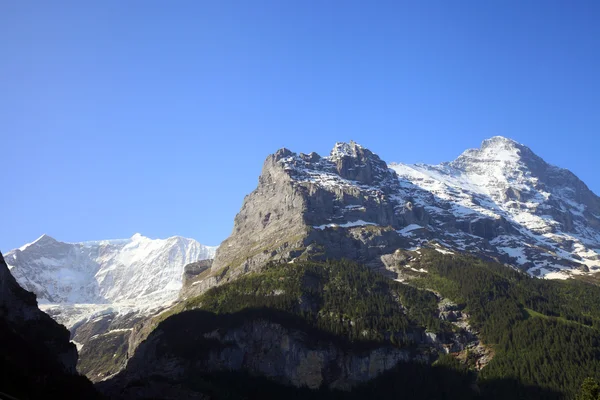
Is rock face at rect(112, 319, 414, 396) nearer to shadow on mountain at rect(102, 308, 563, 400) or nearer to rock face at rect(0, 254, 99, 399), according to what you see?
shadow on mountain at rect(102, 308, 563, 400)

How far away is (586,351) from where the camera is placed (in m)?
175

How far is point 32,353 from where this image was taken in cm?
10612

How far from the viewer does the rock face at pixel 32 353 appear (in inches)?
3551

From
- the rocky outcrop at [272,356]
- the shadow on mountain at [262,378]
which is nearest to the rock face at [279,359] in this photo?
the rocky outcrop at [272,356]

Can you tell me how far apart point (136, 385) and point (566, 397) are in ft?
405

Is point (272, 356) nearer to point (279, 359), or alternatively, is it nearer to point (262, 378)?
point (279, 359)

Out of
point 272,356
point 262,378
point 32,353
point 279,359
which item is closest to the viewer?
point 32,353

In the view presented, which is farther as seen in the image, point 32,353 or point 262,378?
point 262,378

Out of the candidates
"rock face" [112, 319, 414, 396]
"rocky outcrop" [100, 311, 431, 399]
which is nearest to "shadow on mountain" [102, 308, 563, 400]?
"rocky outcrop" [100, 311, 431, 399]

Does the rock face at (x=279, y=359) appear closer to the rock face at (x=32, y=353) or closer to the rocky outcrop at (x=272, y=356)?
the rocky outcrop at (x=272, y=356)

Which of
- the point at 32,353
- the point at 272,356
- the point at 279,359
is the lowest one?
the point at 32,353

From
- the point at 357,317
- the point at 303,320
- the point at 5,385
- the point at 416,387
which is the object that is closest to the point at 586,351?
the point at 416,387

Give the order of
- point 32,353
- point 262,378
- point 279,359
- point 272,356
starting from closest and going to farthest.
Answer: point 32,353 → point 262,378 → point 279,359 → point 272,356

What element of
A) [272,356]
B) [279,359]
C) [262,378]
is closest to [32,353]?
[262,378]
